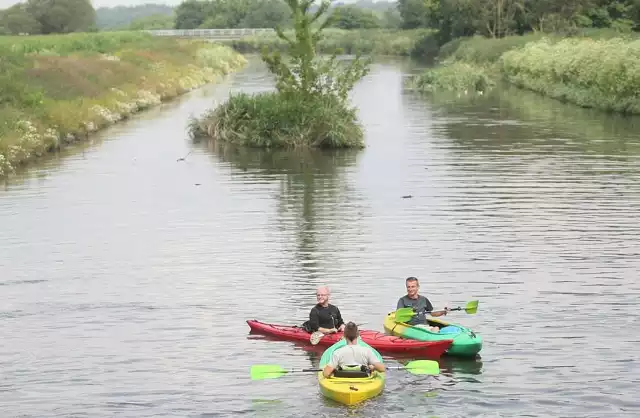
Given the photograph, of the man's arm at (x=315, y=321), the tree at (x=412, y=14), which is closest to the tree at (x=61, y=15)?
the tree at (x=412, y=14)

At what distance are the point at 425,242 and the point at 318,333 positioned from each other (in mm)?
8606

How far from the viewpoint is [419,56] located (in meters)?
128

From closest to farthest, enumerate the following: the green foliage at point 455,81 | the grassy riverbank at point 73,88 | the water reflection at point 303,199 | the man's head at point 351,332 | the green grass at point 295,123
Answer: the man's head at point 351,332
the water reflection at point 303,199
the grassy riverbank at point 73,88
the green grass at point 295,123
the green foliage at point 455,81

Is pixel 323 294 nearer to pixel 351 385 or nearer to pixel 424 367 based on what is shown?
pixel 424 367

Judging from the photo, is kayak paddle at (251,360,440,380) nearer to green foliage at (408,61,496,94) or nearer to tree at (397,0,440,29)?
green foliage at (408,61,496,94)

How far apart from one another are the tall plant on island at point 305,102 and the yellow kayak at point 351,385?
28270 millimetres

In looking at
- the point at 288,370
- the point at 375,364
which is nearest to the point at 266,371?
the point at 288,370

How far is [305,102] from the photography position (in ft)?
147

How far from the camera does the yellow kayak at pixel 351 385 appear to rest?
1616cm

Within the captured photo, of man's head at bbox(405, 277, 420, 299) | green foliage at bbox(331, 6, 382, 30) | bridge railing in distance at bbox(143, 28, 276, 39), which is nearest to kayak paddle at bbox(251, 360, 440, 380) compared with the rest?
man's head at bbox(405, 277, 420, 299)

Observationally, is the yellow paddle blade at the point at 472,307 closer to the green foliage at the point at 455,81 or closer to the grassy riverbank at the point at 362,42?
the green foliage at the point at 455,81

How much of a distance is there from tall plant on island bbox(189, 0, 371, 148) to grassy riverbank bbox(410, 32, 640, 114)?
633 inches

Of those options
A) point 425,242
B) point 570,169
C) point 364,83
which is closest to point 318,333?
point 425,242

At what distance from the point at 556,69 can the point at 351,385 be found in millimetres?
55411
